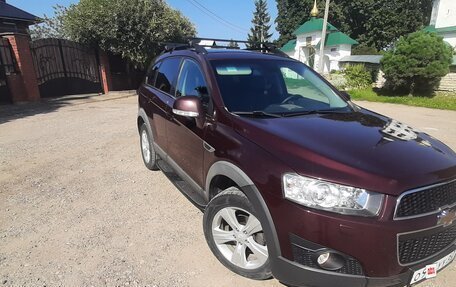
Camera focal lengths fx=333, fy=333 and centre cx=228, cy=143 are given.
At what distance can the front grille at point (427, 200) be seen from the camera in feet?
6.41

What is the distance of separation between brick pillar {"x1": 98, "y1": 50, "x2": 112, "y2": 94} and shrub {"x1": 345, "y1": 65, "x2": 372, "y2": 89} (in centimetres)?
1287

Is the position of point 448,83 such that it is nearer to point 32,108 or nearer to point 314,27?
point 32,108

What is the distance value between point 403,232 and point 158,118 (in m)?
3.15

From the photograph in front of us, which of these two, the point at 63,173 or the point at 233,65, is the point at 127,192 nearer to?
the point at 63,173

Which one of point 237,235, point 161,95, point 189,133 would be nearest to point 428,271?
point 237,235

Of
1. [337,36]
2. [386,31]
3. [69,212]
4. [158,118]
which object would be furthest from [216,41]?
[386,31]

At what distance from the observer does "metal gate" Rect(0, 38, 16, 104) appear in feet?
39.2

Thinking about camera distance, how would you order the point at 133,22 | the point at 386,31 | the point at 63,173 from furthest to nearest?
the point at 386,31
the point at 133,22
the point at 63,173

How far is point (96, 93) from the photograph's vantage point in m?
16.5

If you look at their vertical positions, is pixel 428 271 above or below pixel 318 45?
below

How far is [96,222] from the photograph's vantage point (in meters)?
3.61

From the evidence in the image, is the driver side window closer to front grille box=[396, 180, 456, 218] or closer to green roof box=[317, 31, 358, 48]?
front grille box=[396, 180, 456, 218]

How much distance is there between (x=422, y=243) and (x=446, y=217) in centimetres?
23

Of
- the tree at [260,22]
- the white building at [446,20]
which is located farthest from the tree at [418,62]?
the tree at [260,22]
